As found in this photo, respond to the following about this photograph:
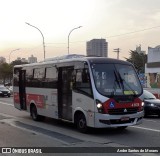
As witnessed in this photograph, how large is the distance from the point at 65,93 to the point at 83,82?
4.87ft

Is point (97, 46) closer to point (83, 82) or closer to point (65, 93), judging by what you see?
point (65, 93)

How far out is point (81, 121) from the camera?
41.9 feet

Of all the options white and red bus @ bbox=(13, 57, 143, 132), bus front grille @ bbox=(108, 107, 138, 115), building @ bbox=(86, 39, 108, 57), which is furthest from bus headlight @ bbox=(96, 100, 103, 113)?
building @ bbox=(86, 39, 108, 57)

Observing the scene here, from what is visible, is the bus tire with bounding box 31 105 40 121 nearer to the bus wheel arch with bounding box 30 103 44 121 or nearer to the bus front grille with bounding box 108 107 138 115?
the bus wheel arch with bounding box 30 103 44 121

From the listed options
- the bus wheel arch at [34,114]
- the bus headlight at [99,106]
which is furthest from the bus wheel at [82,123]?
the bus wheel arch at [34,114]

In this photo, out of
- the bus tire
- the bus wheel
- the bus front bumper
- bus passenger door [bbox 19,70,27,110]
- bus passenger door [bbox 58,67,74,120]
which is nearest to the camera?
the bus front bumper

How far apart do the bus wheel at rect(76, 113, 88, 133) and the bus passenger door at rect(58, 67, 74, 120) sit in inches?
23.9

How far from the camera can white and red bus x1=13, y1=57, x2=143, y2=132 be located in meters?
12.0

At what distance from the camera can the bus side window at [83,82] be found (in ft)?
40.7

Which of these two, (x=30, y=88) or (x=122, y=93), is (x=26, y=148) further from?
(x=30, y=88)

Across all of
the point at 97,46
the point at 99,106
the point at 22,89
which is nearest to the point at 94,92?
the point at 99,106

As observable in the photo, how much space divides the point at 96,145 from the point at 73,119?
9.87 feet

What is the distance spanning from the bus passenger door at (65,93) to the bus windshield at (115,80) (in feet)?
4.84

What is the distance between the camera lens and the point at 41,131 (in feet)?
43.8
